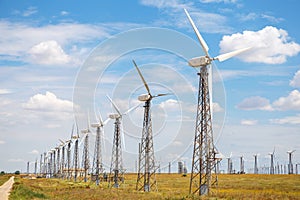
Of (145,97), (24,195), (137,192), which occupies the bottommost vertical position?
(137,192)

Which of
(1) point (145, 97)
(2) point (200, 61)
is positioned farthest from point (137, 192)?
(2) point (200, 61)

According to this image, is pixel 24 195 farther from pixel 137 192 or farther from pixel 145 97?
pixel 145 97

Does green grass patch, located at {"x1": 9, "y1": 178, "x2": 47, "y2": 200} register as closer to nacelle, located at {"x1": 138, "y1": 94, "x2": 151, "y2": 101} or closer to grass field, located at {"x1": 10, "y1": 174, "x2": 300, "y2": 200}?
grass field, located at {"x1": 10, "y1": 174, "x2": 300, "y2": 200}

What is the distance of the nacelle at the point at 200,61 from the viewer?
137 ft

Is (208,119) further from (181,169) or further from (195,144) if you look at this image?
(181,169)

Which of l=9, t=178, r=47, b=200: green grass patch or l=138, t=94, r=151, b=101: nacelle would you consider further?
l=138, t=94, r=151, b=101: nacelle

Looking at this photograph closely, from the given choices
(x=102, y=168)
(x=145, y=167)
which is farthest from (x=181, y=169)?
(x=145, y=167)

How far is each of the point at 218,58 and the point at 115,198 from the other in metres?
16.3

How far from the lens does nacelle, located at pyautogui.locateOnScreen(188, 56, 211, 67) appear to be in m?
41.8

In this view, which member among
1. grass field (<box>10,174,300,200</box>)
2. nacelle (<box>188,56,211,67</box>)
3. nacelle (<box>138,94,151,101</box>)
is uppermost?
nacelle (<box>188,56,211,67</box>)

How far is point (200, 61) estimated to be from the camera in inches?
1655

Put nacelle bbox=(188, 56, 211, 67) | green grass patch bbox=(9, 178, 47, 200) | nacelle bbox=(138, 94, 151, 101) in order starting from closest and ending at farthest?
Answer: green grass patch bbox=(9, 178, 47, 200) < nacelle bbox=(188, 56, 211, 67) < nacelle bbox=(138, 94, 151, 101)

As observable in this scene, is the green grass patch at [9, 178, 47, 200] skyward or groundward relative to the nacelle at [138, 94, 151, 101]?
groundward

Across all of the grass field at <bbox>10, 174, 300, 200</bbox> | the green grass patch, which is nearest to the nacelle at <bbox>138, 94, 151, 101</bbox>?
the grass field at <bbox>10, 174, 300, 200</bbox>
